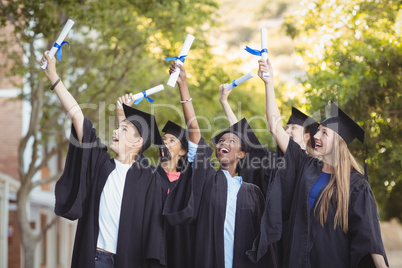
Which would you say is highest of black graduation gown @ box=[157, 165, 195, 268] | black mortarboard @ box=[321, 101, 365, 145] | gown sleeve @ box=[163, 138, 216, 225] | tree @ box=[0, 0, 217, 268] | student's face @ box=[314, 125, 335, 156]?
tree @ box=[0, 0, 217, 268]

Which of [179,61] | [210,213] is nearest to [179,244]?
A: [210,213]

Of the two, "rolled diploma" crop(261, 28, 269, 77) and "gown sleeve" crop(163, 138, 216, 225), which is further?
"gown sleeve" crop(163, 138, 216, 225)

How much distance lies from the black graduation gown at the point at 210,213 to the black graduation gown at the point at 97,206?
210 millimetres

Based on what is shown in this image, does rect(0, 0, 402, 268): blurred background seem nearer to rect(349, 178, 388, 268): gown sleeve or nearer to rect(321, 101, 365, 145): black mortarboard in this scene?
rect(321, 101, 365, 145): black mortarboard

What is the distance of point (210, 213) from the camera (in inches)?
198

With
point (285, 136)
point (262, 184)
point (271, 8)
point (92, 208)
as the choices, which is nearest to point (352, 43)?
point (262, 184)

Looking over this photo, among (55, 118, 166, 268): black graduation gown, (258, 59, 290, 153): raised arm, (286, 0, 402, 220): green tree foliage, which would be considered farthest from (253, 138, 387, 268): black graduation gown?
(286, 0, 402, 220): green tree foliage

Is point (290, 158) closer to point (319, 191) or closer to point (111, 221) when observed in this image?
point (319, 191)

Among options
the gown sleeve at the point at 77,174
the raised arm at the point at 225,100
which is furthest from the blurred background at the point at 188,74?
the gown sleeve at the point at 77,174

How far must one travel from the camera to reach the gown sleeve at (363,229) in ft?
14.4

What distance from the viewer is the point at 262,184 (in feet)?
19.1

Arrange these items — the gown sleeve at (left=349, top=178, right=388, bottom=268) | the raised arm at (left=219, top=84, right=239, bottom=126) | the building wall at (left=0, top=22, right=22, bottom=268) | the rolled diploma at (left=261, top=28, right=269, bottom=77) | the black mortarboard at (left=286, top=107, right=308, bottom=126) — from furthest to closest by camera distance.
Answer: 1. the building wall at (left=0, top=22, right=22, bottom=268)
2. the black mortarboard at (left=286, top=107, right=308, bottom=126)
3. the raised arm at (left=219, top=84, right=239, bottom=126)
4. the rolled diploma at (left=261, top=28, right=269, bottom=77)
5. the gown sleeve at (left=349, top=178, right=388, bottom=268)

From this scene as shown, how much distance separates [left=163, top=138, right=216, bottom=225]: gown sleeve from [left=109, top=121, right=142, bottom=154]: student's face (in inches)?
22.1

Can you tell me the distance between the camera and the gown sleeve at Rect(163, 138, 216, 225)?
4.77 metres
